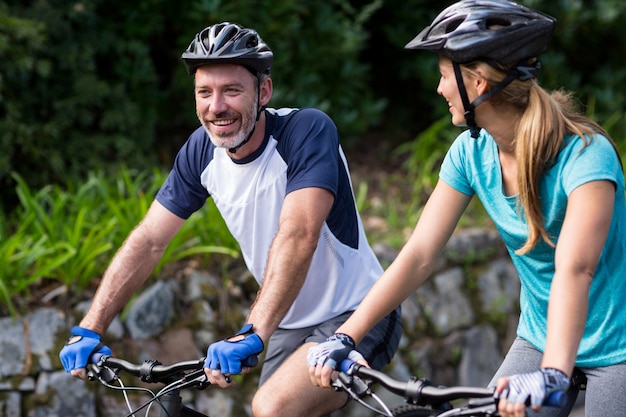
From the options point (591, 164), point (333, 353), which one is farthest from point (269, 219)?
point (591, 164)

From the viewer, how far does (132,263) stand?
3.72 metres

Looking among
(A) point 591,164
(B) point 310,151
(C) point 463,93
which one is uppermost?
(C) point 463,93

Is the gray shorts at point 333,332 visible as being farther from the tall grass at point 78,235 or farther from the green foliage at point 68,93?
the green foliage at point 68,93

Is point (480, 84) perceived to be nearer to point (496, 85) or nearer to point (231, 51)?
point (496, 85)

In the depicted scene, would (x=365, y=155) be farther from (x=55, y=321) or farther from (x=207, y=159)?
(x=207, y=159)

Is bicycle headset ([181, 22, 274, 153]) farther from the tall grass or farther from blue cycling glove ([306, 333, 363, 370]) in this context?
the tall grass

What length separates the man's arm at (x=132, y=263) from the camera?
3.62 meters

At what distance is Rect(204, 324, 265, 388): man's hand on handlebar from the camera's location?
2889 mm

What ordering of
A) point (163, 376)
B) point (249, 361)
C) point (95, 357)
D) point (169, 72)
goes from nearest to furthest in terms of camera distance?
point (249, 361) < point (163, 376) < point (95, 357) < point (169, 72)

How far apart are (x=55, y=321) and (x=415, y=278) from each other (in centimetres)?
291

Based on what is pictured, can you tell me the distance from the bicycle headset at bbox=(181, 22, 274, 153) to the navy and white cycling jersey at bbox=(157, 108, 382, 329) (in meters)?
0.14

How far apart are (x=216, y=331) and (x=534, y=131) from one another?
3.33m

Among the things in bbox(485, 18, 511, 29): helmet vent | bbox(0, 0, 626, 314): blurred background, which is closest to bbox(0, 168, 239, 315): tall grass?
bbox(0, 0, 626, 314): blurred background

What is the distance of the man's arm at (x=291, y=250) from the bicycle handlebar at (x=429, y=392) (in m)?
0.57
